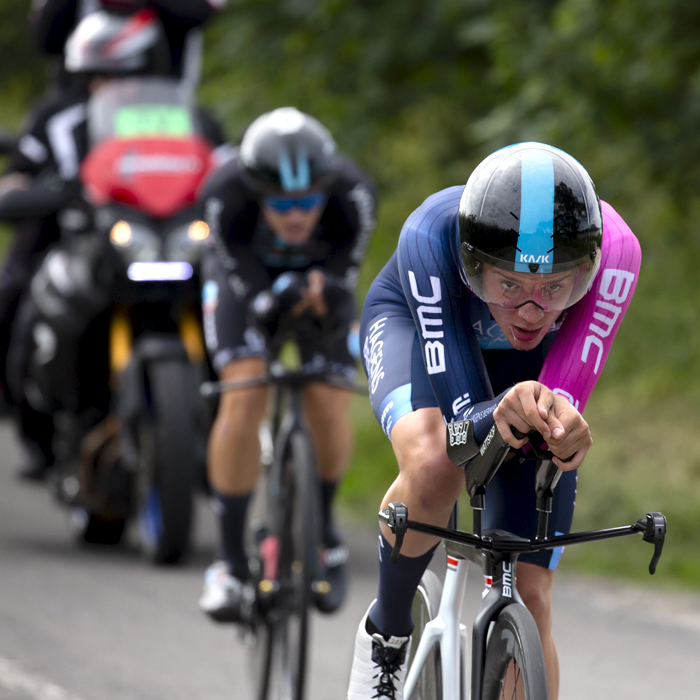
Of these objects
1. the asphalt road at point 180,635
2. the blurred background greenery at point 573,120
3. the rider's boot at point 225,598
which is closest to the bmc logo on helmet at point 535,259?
the asphalt road at point 180,635

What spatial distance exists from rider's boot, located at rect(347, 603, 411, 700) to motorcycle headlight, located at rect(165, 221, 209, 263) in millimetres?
4086

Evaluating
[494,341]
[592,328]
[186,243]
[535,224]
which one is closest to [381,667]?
[494,341]

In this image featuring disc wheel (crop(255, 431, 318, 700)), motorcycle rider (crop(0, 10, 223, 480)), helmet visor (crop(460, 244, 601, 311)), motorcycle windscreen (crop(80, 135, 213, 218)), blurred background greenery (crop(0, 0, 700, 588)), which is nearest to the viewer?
helmet visor (crop(460, 244, 601, 311))

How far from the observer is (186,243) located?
23.6 feet

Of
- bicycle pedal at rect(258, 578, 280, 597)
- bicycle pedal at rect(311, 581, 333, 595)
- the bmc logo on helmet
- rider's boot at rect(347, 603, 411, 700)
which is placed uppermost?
the bmc logo on helmet

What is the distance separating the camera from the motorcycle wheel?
6.75 m

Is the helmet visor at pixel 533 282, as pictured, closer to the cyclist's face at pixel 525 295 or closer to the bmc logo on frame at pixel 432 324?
the cyclist's face at pixel 525 295

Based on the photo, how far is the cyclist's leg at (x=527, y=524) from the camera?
324cm

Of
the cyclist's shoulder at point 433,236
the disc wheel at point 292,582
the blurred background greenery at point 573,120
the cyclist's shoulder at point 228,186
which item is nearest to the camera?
the cyclist's shoulder at point 433,236

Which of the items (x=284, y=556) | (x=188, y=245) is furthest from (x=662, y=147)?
(x=284, y=556)

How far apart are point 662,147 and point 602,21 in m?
0.93

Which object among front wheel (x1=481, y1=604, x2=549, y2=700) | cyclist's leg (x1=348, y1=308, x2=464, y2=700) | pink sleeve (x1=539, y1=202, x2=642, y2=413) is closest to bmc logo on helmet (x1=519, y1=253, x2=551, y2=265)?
pink sleeve (x1=539, y1=202, x2=642, y2=413)

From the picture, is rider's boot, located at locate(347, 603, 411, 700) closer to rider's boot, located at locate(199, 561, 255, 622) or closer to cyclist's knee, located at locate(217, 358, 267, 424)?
rider's boot, located at locate(199, 561, 255, 622)

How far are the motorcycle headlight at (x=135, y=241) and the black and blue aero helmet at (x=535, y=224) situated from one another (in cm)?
449
